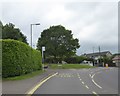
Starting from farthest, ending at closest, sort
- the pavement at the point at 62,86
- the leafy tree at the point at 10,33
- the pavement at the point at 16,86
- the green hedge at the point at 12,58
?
the leafy tree at the point at 10,33, the green hedge at the point at 12,58, the pavement at the point at 62,86, the pavement at the point at 16,86

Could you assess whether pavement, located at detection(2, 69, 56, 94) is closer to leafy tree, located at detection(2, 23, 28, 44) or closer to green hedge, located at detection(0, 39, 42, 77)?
green hedge, located at detection(0, 39, 42, 77)

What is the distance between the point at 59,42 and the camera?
97.2m

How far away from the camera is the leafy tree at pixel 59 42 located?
315ft

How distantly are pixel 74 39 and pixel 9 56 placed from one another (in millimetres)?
72071

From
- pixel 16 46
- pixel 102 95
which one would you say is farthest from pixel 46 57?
pixel 102 95

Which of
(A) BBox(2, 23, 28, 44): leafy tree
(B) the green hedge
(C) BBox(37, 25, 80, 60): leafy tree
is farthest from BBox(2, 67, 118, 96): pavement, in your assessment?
(C) BBox(37, 25, 80, 60): leafy tree

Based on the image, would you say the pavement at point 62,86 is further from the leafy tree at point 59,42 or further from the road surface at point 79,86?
the leafy tree at point 59,42

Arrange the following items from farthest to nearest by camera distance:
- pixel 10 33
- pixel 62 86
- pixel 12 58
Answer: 1. pixel 10 33
2. pixel 12 58
3. pixel 62 86

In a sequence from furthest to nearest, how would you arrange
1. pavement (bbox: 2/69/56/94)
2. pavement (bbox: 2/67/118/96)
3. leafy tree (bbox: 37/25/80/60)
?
1. leafy tree (bbox: 37/25/80/60)
2. pavement (bbox: 2/67/118/96)
3. pavement (bbox: 2/69/56/94)

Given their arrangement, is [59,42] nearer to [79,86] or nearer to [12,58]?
[12,58]

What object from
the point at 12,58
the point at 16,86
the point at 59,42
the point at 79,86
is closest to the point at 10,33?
the point at 59,42

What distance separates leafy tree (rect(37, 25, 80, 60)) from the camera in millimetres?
95875

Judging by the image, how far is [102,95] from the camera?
14133mm

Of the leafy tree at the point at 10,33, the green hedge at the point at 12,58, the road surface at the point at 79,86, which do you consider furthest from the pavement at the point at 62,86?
the leafy tree at the point at 10,33
